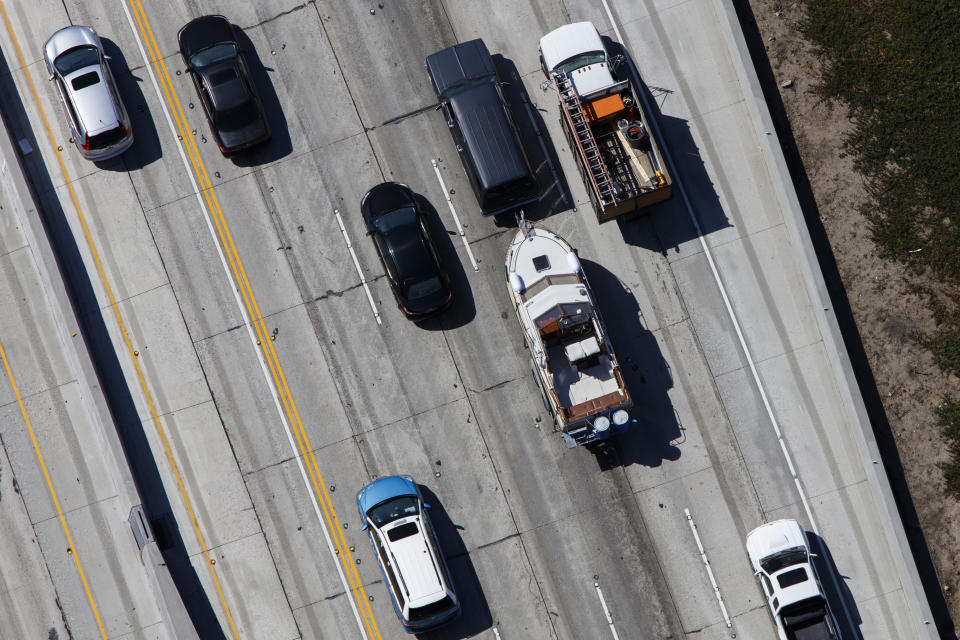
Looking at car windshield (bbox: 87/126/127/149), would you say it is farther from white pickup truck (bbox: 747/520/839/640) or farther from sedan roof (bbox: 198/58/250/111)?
white pickup truck (bbox: 747/520/839/640)

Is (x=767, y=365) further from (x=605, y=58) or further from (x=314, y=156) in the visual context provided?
(x=314, y=156)

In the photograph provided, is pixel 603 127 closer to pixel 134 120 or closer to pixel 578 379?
pixel 578 379

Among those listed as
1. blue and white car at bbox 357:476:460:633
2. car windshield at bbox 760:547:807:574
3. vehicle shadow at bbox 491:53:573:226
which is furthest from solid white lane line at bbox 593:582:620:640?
vehicle shadow at bbox 491:53:573:226

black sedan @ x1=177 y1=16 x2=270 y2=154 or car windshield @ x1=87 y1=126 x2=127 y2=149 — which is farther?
car windshield @ x1=87 y1=126 x2=127 y2=149

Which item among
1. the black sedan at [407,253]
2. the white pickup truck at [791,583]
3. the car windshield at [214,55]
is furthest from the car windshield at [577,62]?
the white pickup truck at [791,583]

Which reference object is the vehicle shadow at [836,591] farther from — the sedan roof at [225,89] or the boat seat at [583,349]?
the sedan roof at [225,89]

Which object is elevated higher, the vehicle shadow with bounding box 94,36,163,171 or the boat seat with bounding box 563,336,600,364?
the vehicle shadow with bounding box 94,36,163,171

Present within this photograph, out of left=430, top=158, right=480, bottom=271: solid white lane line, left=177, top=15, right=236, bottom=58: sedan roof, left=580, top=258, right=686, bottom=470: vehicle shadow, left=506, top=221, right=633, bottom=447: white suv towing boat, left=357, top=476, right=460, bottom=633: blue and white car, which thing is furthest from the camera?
left=177, top=15, right=236, bottom=58: sedan roof

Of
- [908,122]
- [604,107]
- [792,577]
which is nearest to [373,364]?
[604,107]
